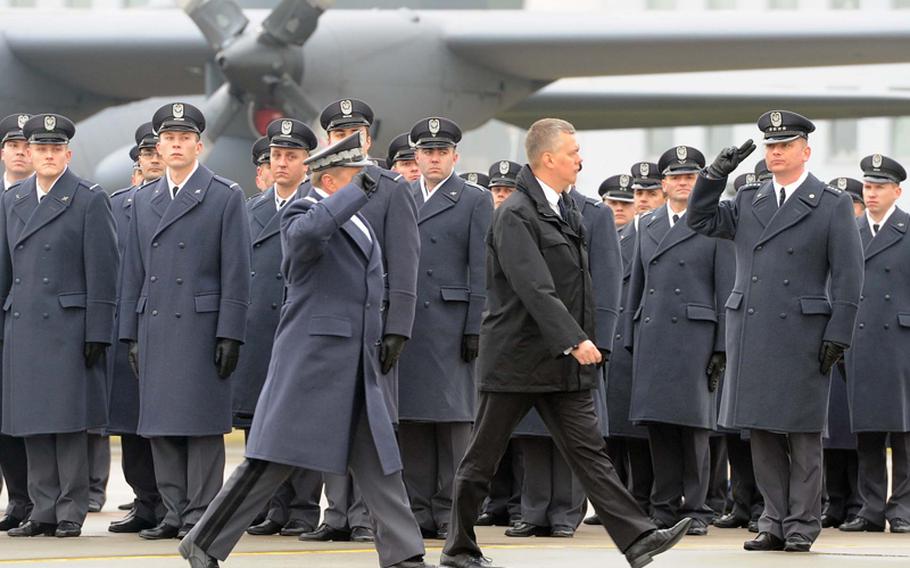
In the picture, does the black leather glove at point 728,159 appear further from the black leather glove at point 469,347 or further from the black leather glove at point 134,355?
the black leather glove at point 134,355

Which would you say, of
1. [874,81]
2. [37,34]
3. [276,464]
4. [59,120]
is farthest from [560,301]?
[874,81]

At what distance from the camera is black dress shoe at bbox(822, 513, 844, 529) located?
9445 mm

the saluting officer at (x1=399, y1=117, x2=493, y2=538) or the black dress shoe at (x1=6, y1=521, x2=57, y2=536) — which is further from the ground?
the saluting officer at (x1=399, y1=117, x2=493, y2=538)

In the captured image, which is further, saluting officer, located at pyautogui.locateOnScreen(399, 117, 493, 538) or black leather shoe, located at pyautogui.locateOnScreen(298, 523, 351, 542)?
saluting officer, located at pyautogui.locateOnScreen(399, 117, 493, 538)

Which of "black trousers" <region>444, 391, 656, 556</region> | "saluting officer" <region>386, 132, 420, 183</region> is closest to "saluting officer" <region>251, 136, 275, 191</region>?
"saluting officer" <region>386, 132, 420, 183</region>

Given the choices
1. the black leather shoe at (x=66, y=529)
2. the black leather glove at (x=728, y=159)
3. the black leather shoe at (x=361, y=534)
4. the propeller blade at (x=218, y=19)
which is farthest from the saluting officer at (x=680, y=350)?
the propeller blade at (x=218, y=19)

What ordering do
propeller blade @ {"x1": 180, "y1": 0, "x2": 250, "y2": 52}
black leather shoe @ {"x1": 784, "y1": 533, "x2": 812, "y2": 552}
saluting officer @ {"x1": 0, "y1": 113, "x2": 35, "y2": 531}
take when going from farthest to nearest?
propeller blade @ {"x1": 180, "y1": 0, "x2": 250, "y2": 52} < saluting officer @ {"x1": 0, "y1": 113, "x2": 35, "y2": 531} < black leather shoe @ {"x1": 784, "y1": 533, "x2": 812, "y2": 552}

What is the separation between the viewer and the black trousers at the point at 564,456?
21.4 feet

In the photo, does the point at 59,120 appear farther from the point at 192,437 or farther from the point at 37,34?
the point at 37,34

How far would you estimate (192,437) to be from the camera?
805 centimetres

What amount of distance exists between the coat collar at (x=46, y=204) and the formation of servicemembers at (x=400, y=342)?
0.5 inches

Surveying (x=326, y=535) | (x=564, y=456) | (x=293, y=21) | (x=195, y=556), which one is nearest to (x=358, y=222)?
(x=564, y=456)

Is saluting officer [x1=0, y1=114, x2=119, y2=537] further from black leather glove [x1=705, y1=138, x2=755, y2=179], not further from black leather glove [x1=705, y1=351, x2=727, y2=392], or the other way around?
black leather glove [x1=705, y1=351, x2=727, y2=392]

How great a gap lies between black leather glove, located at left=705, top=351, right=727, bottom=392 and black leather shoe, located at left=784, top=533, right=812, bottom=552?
1.60m
